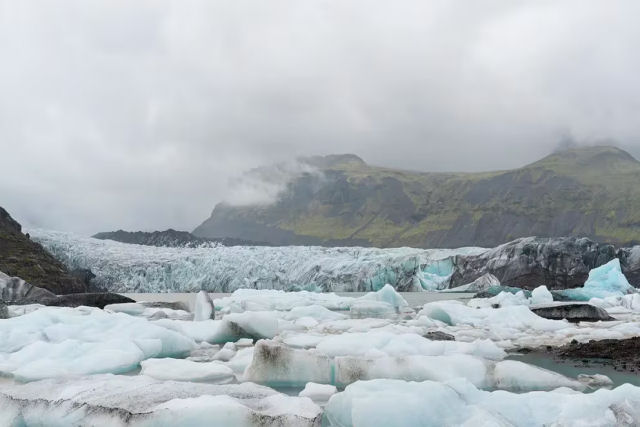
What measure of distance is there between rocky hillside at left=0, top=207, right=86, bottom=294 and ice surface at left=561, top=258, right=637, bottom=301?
91.1ft

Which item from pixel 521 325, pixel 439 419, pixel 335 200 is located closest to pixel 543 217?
pixel 335 200

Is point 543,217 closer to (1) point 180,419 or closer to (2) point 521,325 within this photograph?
(2) point 521,325

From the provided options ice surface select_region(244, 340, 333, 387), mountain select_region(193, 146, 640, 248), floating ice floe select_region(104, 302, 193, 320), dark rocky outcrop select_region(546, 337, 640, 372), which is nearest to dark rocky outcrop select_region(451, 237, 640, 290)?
floating ice floe select_region(104, 302, 193, 320)

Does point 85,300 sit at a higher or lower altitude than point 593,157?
lower

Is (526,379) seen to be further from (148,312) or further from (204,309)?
(148,312)

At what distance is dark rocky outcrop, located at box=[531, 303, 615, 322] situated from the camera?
15.8m

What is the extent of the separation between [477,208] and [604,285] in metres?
136

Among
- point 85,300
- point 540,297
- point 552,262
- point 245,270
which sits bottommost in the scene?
point 540,297

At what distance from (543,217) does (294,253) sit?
12075cm

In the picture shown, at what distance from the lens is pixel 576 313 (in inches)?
623

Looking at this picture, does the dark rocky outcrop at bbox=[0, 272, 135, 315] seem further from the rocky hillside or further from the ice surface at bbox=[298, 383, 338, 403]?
the ice surface at bbox=[298, 383, 338, 403]

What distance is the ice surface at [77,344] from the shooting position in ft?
23.3

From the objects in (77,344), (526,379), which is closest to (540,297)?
(526,379)

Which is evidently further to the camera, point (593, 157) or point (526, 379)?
point (593, 157)
